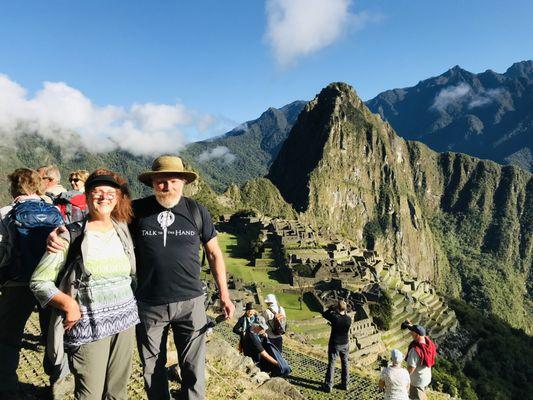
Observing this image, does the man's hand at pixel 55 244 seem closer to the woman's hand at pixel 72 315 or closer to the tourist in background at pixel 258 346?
the woman's hand at pixel 72 315

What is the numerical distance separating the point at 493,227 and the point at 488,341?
171617 mm

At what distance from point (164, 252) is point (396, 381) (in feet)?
15.5

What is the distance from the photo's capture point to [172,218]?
3936 mm

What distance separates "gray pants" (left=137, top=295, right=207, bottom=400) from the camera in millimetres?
3875

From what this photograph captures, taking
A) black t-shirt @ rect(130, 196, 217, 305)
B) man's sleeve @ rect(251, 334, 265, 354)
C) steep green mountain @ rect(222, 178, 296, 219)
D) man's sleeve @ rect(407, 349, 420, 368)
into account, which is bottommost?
man's sleeve @ rect(407, 349, 420, 368)

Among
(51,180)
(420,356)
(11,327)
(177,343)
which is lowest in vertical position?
(420,356)

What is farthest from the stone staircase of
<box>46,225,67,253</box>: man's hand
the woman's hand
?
<box>46,225,67,253</box>: man's hand

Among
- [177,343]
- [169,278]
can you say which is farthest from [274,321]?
[169,278]

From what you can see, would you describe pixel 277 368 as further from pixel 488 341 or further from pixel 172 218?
pixel 488 341

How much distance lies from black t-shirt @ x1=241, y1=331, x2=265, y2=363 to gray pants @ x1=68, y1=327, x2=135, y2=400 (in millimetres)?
3058

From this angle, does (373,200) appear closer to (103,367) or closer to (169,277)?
(169,277)

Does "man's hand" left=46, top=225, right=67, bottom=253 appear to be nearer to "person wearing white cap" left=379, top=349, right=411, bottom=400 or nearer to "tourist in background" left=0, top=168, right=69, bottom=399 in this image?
"tourist in background" left=0, top=168, right=69, bottom=399

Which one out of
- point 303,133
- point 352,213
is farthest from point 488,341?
point 303,133

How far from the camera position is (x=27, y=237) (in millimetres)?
4172
